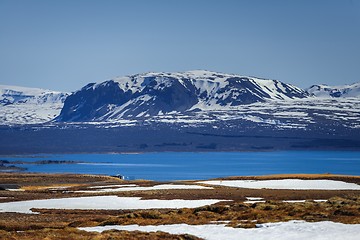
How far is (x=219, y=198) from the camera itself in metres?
56.6

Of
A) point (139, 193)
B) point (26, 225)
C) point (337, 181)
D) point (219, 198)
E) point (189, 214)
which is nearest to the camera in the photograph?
point (26, 225)

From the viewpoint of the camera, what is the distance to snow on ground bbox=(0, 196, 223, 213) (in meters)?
51.7

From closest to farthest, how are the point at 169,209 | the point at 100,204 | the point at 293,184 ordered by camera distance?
the point at 169,209 < the point at 100,204 < the point at 293,184

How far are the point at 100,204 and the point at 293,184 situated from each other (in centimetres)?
2532

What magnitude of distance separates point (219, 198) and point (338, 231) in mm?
26356

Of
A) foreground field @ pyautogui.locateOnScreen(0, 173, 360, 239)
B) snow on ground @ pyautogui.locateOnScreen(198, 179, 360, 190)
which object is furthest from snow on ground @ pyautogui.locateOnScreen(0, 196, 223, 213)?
snow on ground @ pyautogui.locateOnScreen(198, 179, 360, 190)

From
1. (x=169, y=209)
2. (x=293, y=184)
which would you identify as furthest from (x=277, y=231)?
(x=293, y=184)

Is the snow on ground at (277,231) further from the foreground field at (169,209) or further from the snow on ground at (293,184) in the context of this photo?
the snow on ground at (293,184)

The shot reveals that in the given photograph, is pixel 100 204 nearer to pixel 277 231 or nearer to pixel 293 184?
pixel 277 231

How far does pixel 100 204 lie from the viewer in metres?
53.8

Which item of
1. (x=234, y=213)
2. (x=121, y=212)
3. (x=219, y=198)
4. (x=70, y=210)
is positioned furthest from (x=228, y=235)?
(x=219, y=198)

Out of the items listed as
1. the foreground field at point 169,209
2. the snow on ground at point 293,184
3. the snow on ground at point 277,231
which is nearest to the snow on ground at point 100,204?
the foreground field at point 169,209

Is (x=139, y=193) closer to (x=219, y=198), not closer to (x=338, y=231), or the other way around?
(x=219, y=198)

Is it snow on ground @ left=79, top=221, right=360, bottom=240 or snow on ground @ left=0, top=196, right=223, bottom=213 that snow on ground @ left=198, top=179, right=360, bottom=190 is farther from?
snow on ground @ left=79, top=221, right=360, bottom=240
